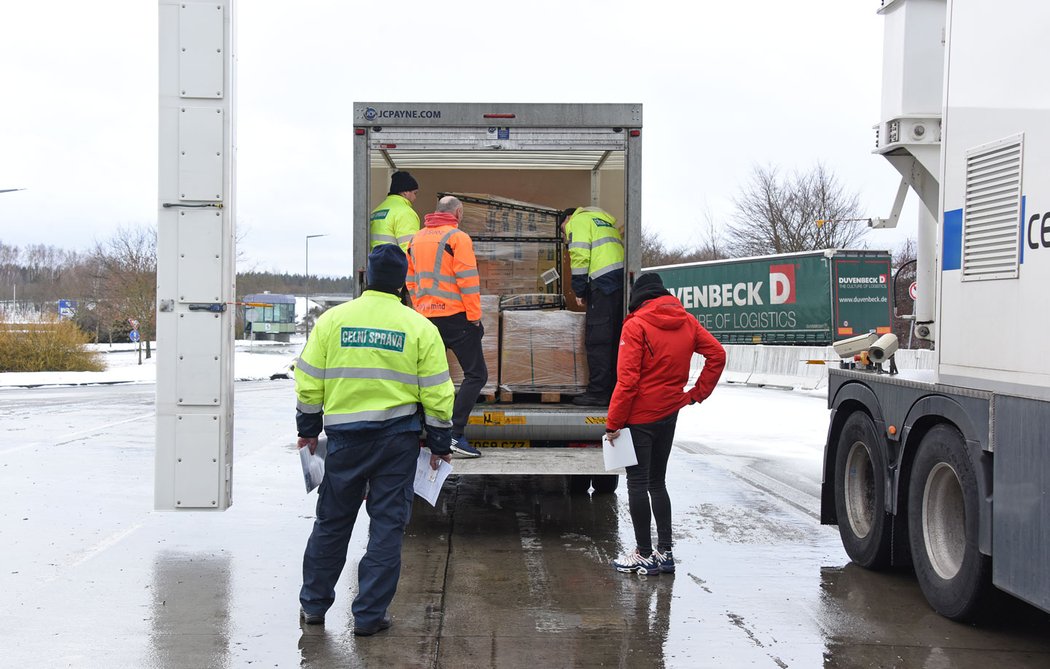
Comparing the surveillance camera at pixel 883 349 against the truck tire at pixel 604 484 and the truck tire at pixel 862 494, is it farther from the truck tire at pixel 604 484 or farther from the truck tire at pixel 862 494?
the truck tire at pixel 604 484

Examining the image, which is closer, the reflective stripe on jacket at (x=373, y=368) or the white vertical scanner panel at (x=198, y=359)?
the reflective stripe on jacket at (x=373, y=368)

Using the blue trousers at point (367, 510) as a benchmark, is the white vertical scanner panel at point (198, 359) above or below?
above

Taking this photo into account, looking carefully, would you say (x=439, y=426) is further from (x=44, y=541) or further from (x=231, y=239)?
(x=44, y=541)

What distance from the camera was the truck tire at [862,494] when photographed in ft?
23.0

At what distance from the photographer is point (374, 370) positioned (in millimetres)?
5633

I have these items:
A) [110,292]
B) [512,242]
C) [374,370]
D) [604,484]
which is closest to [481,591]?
[374,370]

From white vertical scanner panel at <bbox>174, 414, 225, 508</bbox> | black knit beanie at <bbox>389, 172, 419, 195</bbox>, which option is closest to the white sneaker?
white vertical scanner panel at <bbox>174, 414, 225, 508</bbox>

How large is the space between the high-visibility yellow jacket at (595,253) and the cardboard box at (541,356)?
16.3 inches

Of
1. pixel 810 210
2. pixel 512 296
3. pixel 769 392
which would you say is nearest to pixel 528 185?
pixel 512 296

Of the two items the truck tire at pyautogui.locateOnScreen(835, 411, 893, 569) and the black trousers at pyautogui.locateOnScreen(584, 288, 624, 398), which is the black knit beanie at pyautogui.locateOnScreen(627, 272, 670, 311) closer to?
the truck tire at pyautogui.locateOnScreen(835, 411, 893, 569)

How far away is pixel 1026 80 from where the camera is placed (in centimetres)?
520

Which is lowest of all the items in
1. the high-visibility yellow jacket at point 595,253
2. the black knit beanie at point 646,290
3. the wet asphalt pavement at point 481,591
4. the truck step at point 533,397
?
the wet asphalt pavement at point 481,591

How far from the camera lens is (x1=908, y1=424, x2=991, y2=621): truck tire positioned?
564cm

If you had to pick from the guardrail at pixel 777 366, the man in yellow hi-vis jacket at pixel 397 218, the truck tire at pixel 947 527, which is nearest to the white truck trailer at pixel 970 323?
the truck tire at pixel 947 527
